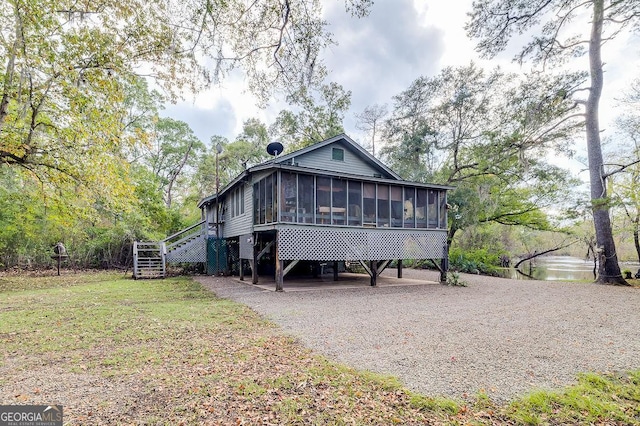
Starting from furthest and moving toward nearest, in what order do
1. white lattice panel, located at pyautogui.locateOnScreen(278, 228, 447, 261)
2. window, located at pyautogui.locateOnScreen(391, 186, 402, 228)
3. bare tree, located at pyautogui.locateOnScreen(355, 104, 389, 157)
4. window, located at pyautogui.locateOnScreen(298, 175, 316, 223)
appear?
bare tree, located at pyautogui.locateOnScreen(355, 104, 389, 157)
window, located at pyautogui.locateOnScreen(391, 186, 402, 228)
window, located at pyautogui.locateOnScreen(298, 175, 316, 223)
white lattice panel, located at pyautogui.locateOnScreen(278, 228, 447, 261)

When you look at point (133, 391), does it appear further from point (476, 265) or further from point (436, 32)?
point (476, 265)

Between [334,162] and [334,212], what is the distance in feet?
12.6

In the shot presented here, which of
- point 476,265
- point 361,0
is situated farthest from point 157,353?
point 476,265

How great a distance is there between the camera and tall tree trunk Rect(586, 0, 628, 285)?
1265 centimetres

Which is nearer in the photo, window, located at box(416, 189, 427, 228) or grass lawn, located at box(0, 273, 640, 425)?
grass lawn, located at box(0, 273, 640, 425)

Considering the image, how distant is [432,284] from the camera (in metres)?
12.3

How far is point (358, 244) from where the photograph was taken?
11164 mm

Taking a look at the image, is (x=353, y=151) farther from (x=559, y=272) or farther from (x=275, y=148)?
(x=559, y=272)

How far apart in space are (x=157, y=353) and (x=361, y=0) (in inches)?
236

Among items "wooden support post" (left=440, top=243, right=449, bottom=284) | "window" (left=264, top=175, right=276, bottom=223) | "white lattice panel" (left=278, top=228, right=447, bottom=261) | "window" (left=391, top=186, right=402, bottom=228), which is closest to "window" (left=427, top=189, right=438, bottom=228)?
"white lattice panel" (left=278, top=228, right=447, bottom=261)

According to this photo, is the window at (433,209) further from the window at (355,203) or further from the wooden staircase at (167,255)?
the wooden staircase at (167,255)

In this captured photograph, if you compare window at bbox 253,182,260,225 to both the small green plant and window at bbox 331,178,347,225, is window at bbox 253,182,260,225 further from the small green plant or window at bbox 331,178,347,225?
the small green plant

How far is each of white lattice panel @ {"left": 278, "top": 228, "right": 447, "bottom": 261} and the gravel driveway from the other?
147 centimetres

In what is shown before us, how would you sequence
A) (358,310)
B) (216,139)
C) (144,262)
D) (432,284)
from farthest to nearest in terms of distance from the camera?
(216,139)
(144,262)
(432,284)
(358,310)
